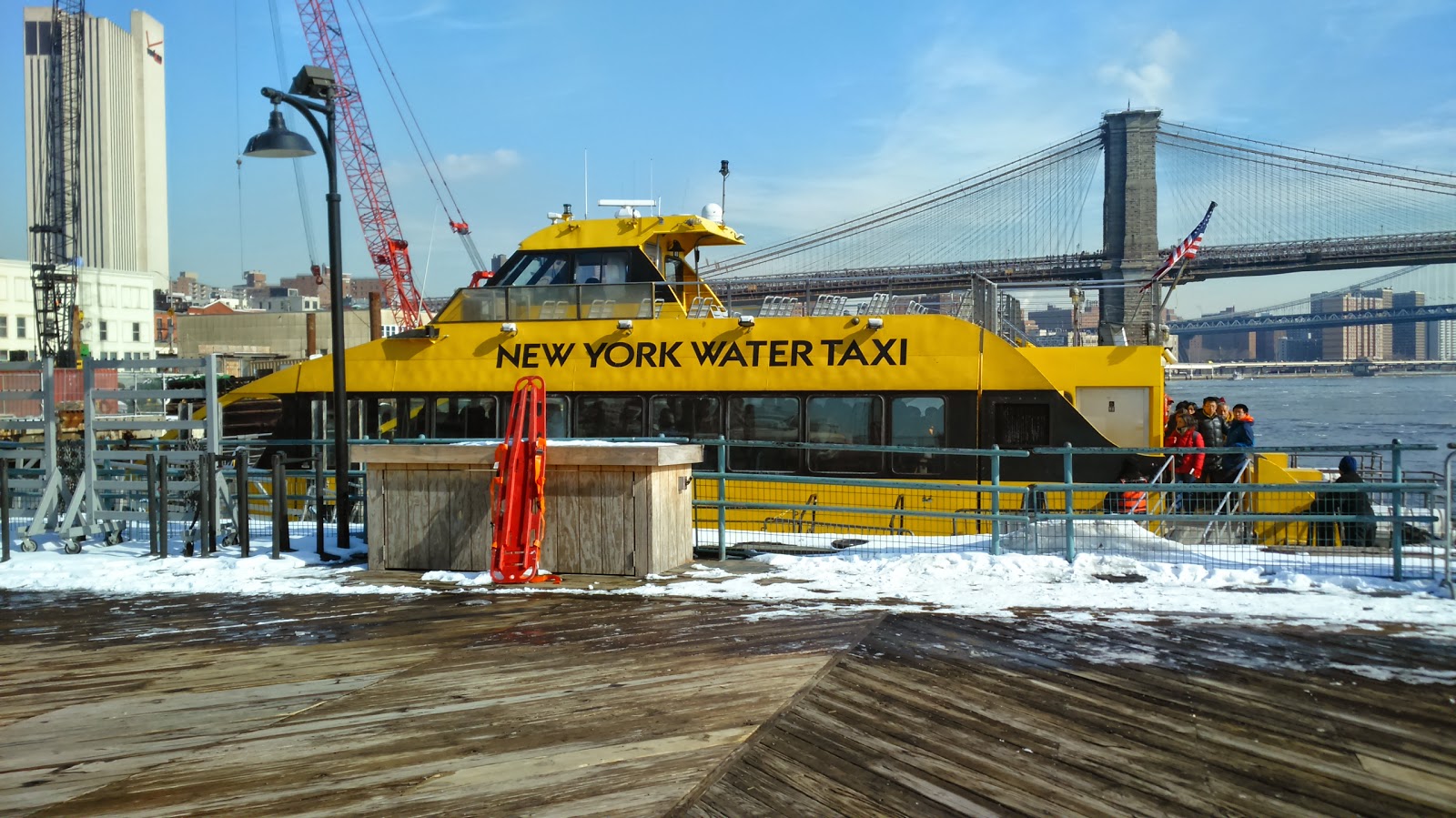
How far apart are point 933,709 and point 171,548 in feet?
27.6

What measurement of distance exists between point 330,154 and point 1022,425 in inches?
297

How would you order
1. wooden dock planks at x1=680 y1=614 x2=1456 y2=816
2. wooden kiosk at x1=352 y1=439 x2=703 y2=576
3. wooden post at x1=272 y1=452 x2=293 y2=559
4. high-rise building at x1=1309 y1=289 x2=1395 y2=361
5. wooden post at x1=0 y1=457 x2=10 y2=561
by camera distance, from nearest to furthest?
wooden dock planks at x1=680 y1=614 x2=1456 y2=816 < wooden kiosk at x1=352 y1=439 x2=703 y2=576 < wooden post at x1=272 y1=452 x2=293 y2=559 < wooden post at x1=0 y1=457 x2=10 y2=561 < high-rise building at x1=1309 y1=289 x2=1395 y2=361

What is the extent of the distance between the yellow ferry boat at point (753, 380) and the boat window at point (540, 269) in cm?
2

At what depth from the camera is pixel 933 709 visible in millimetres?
5285

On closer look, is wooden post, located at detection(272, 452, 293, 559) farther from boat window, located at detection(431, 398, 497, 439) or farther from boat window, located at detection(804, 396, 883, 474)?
boat window, located at detection(804, 396, 883, 474)

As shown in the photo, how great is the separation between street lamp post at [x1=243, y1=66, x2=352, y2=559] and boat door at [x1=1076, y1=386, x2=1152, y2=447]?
8.13 meters

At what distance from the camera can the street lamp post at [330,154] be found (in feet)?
32.8

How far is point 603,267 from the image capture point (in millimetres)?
14719

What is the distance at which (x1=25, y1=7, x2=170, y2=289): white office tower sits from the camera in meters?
188

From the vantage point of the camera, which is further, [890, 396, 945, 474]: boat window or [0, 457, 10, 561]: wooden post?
[890, 396, 945, 474]: boat window

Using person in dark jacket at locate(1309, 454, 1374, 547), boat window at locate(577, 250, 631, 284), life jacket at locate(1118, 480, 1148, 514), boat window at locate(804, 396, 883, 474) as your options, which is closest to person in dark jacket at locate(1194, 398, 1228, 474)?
person in dark jacket at locate(1309, 454, 1374, 547)

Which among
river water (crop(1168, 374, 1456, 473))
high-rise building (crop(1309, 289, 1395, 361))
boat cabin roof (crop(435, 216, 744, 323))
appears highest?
high-rise building (crop(1309, 289, 1395, 361))

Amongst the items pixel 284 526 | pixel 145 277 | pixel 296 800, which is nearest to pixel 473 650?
pixel 296 800

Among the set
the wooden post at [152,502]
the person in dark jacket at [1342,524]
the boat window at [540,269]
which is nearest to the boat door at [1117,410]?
the person in dark jacket at [1342,524]
